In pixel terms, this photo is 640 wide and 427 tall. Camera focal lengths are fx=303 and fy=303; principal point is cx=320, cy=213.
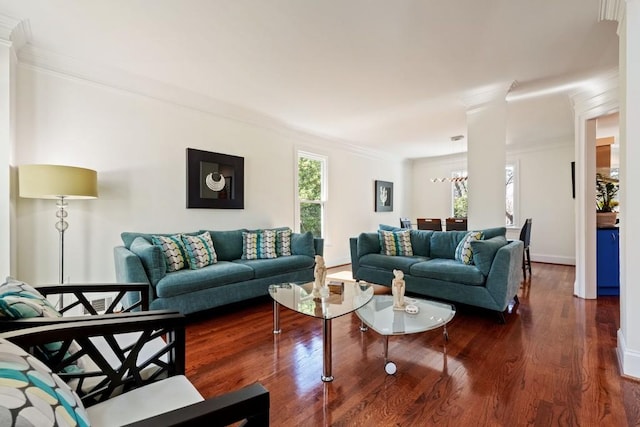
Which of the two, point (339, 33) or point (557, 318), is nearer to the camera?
point (339, 33)

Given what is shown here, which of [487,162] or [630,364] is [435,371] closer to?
[630,364]

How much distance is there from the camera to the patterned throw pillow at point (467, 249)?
318 centimetres

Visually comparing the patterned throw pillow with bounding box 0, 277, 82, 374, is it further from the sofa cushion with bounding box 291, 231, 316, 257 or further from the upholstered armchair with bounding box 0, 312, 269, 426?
the sofa cushion with bounding box 291, 231, 316, 257

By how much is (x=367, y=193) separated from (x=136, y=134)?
4364 millimetres

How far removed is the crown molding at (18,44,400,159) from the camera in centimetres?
268

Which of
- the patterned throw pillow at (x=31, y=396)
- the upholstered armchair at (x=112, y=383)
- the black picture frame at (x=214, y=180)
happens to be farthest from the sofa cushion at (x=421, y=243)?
the patterned throw pillow at (x=31, y=396)

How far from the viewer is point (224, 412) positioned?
29.3 inches

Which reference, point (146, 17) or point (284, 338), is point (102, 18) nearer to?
point (146, 17)

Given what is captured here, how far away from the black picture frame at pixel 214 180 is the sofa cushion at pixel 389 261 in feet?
6.07

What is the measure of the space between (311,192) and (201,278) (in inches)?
112

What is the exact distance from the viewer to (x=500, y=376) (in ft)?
6.17

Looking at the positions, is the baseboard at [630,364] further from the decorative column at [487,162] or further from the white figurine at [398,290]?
the decorative column at [487,162]

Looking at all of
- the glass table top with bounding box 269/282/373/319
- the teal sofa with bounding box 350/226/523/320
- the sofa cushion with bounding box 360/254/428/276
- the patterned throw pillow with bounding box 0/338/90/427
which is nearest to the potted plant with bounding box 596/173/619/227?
the teal sofa with bounding box 350/226/523/320

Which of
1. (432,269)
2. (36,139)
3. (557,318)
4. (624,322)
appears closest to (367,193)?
(432,269)
